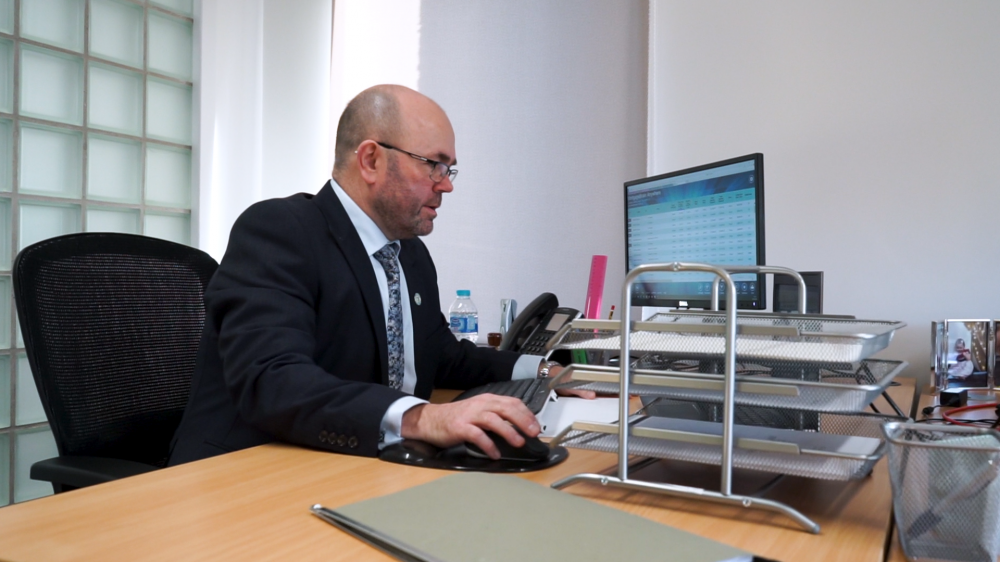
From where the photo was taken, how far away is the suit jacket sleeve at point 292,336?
3.16 feet

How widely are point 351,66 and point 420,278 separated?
126 centimetres

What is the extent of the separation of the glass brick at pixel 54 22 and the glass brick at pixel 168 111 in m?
0.29

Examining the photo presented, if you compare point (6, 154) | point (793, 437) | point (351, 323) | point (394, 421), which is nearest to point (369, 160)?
point (351, 323)

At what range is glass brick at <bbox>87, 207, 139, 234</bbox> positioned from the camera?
8.34 ft

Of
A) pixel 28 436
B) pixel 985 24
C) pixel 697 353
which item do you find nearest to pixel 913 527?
pixel 697 353

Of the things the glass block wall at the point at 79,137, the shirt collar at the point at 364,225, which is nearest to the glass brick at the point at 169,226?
the glass block wall at the point at 79,137

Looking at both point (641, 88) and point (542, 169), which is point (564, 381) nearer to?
point (542, 169)

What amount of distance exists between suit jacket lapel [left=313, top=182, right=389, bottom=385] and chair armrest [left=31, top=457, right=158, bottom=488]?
0.42m

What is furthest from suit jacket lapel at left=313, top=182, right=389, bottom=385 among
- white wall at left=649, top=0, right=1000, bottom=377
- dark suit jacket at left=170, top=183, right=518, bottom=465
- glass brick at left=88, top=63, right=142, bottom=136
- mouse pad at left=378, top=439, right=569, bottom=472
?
glass brick at left=88, top=63, right=142, bottom=136

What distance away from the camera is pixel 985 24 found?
204cm

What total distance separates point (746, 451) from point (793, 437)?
0.31 feet

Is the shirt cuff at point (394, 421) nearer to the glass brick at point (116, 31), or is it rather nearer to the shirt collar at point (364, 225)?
the shirt collar at point (364, 225)

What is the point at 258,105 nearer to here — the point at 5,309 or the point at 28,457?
the point at 5,309

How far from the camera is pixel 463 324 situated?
2.31m
